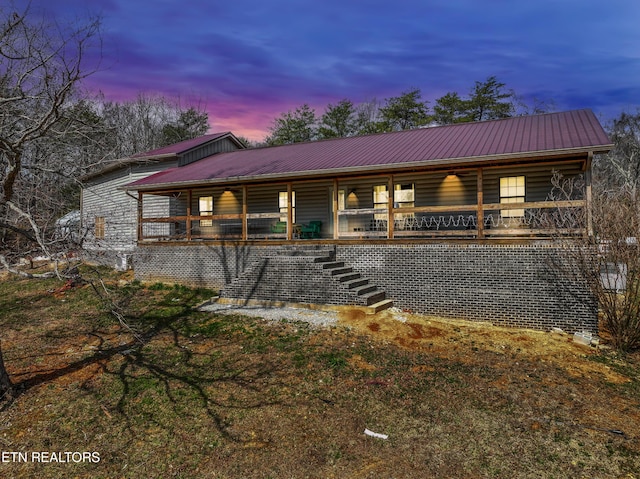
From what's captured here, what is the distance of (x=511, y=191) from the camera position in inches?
477

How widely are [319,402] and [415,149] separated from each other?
29.0 ft

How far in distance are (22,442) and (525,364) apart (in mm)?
7294

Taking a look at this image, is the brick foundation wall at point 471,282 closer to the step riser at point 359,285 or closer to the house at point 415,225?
the house at point 415,225

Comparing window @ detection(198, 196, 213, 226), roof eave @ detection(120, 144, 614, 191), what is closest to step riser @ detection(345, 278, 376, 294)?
roof eave @ detection(120, 144, 614, 191)

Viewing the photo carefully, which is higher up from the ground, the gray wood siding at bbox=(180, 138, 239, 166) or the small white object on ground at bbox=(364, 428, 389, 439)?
the gray wood siding at bbox=(180, 138, 239, 166)

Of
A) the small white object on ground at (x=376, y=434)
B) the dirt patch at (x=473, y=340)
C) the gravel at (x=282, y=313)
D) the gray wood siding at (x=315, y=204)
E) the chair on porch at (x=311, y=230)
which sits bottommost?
Answer: the small white object on ground at (x=376, y=434)

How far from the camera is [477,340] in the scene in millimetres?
7801

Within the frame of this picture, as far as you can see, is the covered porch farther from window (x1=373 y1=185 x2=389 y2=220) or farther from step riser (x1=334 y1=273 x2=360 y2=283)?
step riser (x1=334 y1=273 x2=360 y2=283)

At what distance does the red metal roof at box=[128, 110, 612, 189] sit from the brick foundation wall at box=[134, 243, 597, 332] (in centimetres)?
228

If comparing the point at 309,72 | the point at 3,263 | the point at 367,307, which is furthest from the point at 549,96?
the point at 3,263

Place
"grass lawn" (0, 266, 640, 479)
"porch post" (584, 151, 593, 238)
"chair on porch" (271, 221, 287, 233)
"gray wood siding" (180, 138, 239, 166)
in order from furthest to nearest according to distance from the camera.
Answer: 1. "gray wood siding" (180, 138, 239, 166)
2. "chair on porch" (271, 221, 287, 233)
3. "porch post" (584, 151, 593, 238)
4. "grass lawn" (0, 266, 640, 479)

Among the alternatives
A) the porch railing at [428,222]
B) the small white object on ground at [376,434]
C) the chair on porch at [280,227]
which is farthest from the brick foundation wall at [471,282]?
the small white object on ground at [376,434]

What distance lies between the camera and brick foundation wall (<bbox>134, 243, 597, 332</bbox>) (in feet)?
28.2

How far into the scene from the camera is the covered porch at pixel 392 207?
9.91 m
